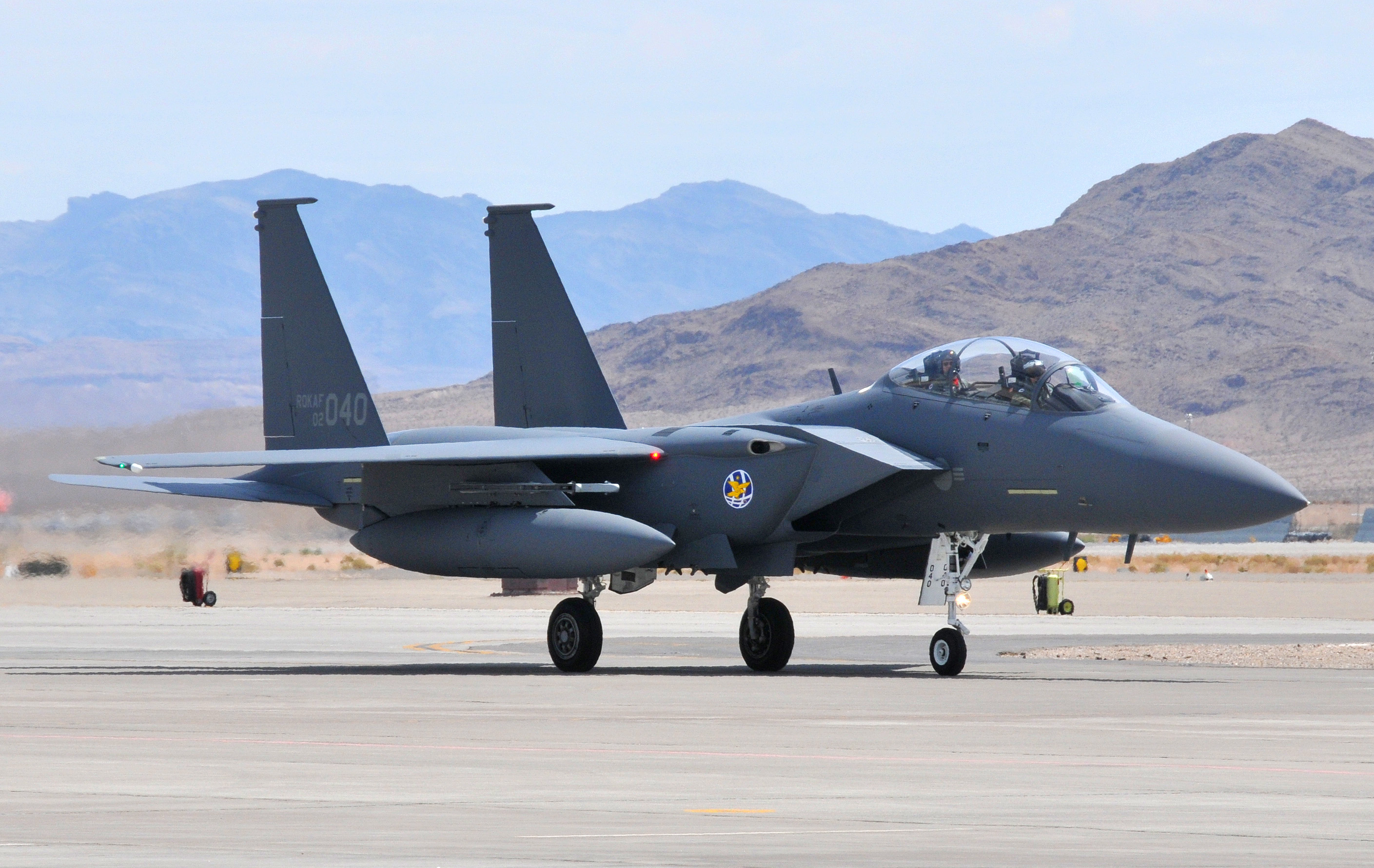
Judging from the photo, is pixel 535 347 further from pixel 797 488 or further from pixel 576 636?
pixel 797 488

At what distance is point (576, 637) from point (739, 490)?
2.39 m

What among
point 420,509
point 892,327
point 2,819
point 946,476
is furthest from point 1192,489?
point 892,327

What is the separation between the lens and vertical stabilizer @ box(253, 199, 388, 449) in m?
25.1

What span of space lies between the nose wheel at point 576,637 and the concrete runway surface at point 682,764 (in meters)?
0.32

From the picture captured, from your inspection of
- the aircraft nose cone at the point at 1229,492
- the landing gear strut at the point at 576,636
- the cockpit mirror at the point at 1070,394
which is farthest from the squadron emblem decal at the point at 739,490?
the aircraft nose cone at the point at 1229,492

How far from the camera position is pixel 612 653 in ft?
89.2

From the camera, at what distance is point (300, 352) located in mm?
25328

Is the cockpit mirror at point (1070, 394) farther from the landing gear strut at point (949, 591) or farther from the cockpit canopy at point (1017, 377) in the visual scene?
the landing gear strut at point (949, 591)

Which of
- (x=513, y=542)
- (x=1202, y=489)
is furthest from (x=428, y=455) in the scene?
(x=1202, y=489)

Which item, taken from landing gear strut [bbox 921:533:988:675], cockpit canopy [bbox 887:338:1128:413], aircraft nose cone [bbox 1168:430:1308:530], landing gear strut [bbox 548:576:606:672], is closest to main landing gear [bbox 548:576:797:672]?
landing gear strut [bbox 548:576:606:672]

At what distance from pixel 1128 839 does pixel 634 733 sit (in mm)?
5827

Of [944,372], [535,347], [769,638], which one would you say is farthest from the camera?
[535,347]

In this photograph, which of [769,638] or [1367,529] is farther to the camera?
[1367,529]

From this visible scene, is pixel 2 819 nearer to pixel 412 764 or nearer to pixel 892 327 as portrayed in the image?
pixel 412 764
